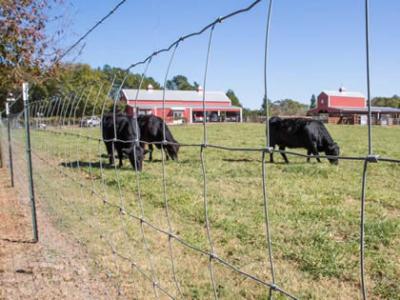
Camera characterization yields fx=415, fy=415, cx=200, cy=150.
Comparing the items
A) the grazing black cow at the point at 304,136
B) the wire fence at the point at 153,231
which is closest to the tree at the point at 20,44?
the wire fence at the point at 153,231

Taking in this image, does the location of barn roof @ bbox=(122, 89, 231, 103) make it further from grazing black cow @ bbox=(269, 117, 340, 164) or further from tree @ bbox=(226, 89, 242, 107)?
grazing black cow @ bbox=(269, 117, 340, 164)

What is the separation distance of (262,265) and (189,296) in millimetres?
776

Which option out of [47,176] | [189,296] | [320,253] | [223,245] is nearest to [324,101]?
[320,253]

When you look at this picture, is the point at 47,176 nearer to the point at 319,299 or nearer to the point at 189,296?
the point at 189,296

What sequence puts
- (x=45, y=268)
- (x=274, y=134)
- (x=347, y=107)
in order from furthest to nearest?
(x=274, y=134) → (x=45, y=268) → (x=347, y=107)

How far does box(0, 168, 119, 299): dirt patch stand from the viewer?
10.9ft

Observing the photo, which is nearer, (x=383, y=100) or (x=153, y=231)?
(x=383, y=100)

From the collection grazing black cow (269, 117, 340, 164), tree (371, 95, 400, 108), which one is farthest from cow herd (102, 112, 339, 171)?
tree (371, 95, 400, 108)

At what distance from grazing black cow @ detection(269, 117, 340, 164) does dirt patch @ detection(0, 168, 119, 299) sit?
246 inches

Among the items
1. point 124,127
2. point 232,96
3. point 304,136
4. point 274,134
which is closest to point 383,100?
point 232,96

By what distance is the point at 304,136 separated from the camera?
10188mm

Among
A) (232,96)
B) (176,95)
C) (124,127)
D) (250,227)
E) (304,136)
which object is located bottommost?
(250,227)

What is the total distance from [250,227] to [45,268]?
2.10 m

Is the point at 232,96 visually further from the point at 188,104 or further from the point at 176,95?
the point at 176,95
